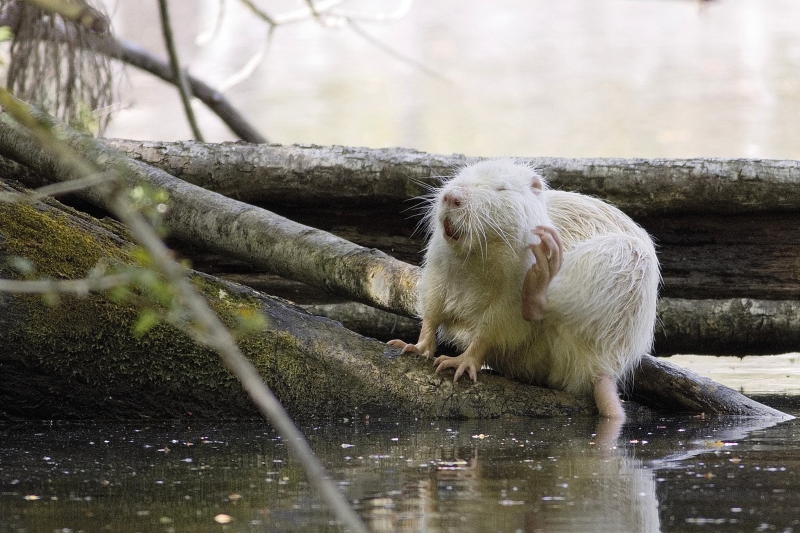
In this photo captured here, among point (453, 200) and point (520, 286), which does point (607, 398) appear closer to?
point (520, 286)

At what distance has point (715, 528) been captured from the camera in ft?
6.62

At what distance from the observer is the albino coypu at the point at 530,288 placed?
360cm

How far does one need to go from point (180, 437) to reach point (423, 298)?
115 centimetres

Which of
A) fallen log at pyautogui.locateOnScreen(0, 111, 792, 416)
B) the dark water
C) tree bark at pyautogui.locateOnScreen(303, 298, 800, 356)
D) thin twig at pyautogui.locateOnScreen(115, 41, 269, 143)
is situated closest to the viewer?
the dark water

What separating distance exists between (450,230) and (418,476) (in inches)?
48.2

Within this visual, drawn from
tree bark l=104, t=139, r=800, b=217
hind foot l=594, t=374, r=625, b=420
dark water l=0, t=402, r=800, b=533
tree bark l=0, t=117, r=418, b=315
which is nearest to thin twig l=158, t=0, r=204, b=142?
tree bark l=104, t=139, r=800, b=217

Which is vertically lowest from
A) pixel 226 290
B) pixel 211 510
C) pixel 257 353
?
pixel 211 510

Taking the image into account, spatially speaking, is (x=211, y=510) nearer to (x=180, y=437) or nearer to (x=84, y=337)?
(x=180, y=437)

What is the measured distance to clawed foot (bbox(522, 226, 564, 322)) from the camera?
355cm

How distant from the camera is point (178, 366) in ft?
11.5

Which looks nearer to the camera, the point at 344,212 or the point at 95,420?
the point at 95,420

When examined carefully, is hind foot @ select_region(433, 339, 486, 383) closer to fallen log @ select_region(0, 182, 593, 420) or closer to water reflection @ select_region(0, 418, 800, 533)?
fallen log @ select_region(0, 182, 593, 420)

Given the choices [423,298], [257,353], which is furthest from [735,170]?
[257,353]

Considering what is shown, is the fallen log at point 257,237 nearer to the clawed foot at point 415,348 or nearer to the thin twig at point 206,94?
the clawed foot at point 415,348
